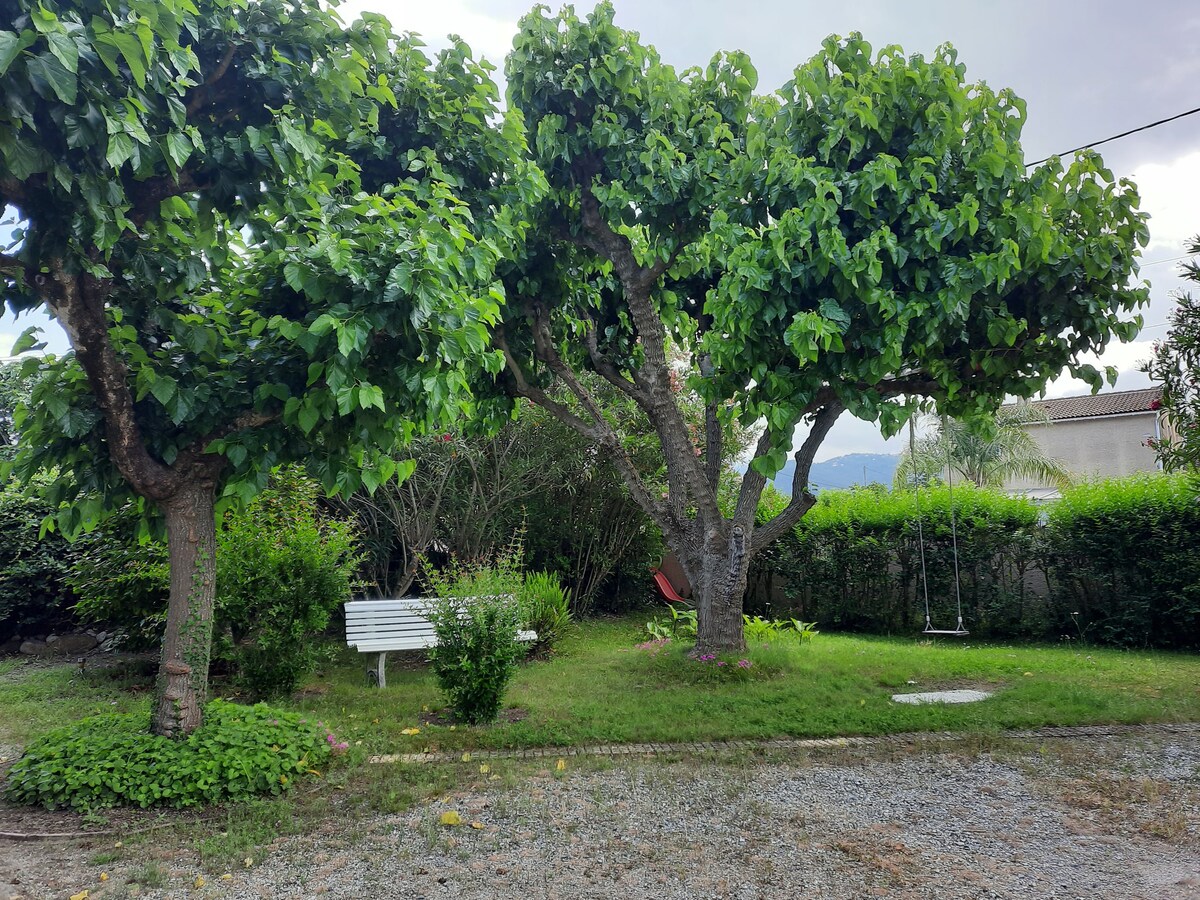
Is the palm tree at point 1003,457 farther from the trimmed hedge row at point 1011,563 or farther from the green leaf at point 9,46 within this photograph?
the green leaf at point 9,46

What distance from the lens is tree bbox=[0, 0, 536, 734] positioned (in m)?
3.23

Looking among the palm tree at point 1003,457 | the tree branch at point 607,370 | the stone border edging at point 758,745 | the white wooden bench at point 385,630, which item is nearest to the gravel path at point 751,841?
the stone border edging at point 758,745

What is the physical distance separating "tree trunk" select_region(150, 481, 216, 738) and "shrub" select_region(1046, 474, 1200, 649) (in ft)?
30.7

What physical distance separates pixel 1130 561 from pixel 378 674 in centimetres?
850

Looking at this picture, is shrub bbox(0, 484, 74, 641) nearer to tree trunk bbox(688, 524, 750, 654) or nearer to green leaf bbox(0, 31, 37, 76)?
tree trunk bbox(688, 524, 750, 654)

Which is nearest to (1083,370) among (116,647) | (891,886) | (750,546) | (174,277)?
(750,546)

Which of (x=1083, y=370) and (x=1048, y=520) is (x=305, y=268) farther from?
(x=1048, y=520)

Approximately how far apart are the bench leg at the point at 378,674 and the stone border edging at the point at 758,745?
229 centimetres

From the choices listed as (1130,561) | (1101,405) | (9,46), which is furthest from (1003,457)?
(9,46)

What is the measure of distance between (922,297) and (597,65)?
3.37 metres

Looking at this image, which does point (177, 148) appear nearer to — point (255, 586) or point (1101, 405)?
point (255, 586)

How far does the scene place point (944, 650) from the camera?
28.9 ft

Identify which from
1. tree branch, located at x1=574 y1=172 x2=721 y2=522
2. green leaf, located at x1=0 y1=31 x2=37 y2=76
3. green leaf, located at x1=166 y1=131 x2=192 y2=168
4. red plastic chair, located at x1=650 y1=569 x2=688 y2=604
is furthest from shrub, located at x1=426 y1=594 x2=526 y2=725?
red plastic chair, located at x1=650 y1=569 x2=688 y2=604

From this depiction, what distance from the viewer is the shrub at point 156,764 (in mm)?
4004
